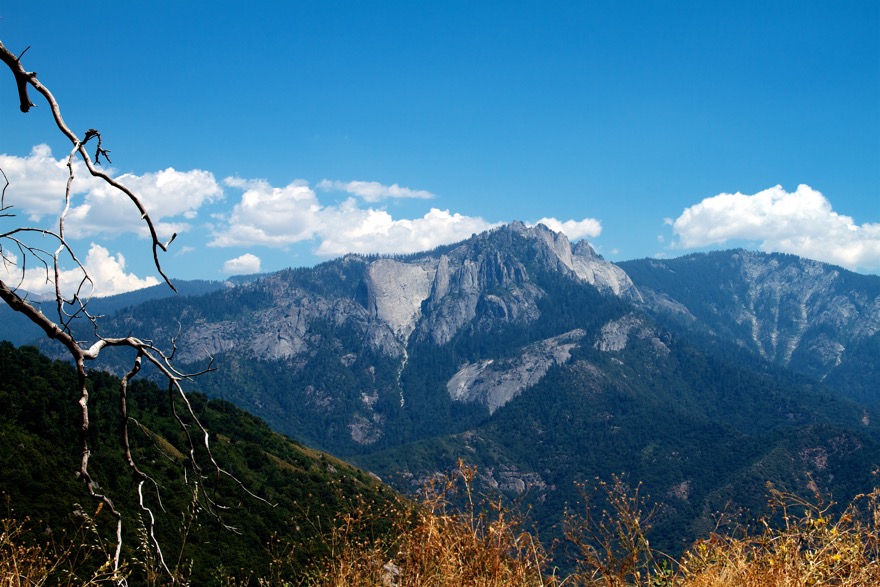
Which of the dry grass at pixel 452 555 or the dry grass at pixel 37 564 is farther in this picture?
the dry grass at pixel 452 555

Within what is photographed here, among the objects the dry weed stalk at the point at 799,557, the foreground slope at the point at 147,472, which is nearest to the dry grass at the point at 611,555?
the dry weed stalk at the point at 799,557

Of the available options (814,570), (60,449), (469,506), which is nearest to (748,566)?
(814,570)

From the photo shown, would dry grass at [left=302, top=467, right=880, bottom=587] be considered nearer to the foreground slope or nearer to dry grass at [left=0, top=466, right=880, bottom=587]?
dry grass at [left=0, top=466, right=880, bottom=587]

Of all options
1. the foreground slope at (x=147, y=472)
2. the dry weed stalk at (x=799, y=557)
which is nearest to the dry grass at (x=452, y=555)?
the dry weed stalk at (x=799, y=557)

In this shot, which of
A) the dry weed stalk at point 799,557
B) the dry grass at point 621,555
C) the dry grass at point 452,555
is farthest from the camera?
the dry grass at point 452,555

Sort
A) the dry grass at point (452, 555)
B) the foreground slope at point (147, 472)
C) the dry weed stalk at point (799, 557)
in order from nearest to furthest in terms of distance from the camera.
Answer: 1. the dry weed stalk at point (799, 557)
2. the dry grass at point (452, 555)
3. the foreground slope at point (147, 472)

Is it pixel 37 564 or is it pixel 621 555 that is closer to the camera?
pixel 621 555

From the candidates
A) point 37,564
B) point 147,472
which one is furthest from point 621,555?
point 147,472

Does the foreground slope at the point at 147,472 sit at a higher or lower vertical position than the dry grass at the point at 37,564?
lower

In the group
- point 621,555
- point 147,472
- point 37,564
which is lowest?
point 147,472

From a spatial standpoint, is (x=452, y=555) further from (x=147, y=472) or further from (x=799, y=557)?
(x=147, y=472)

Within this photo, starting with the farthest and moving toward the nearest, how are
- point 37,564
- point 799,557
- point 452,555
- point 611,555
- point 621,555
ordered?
point 37,564 → point 621,555 → point 611,555 → point 452,555 → point 799,557

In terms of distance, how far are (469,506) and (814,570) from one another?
143 inches

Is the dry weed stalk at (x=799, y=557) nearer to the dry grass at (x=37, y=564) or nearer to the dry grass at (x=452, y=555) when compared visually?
the dry grass at (x=452, y=555)
